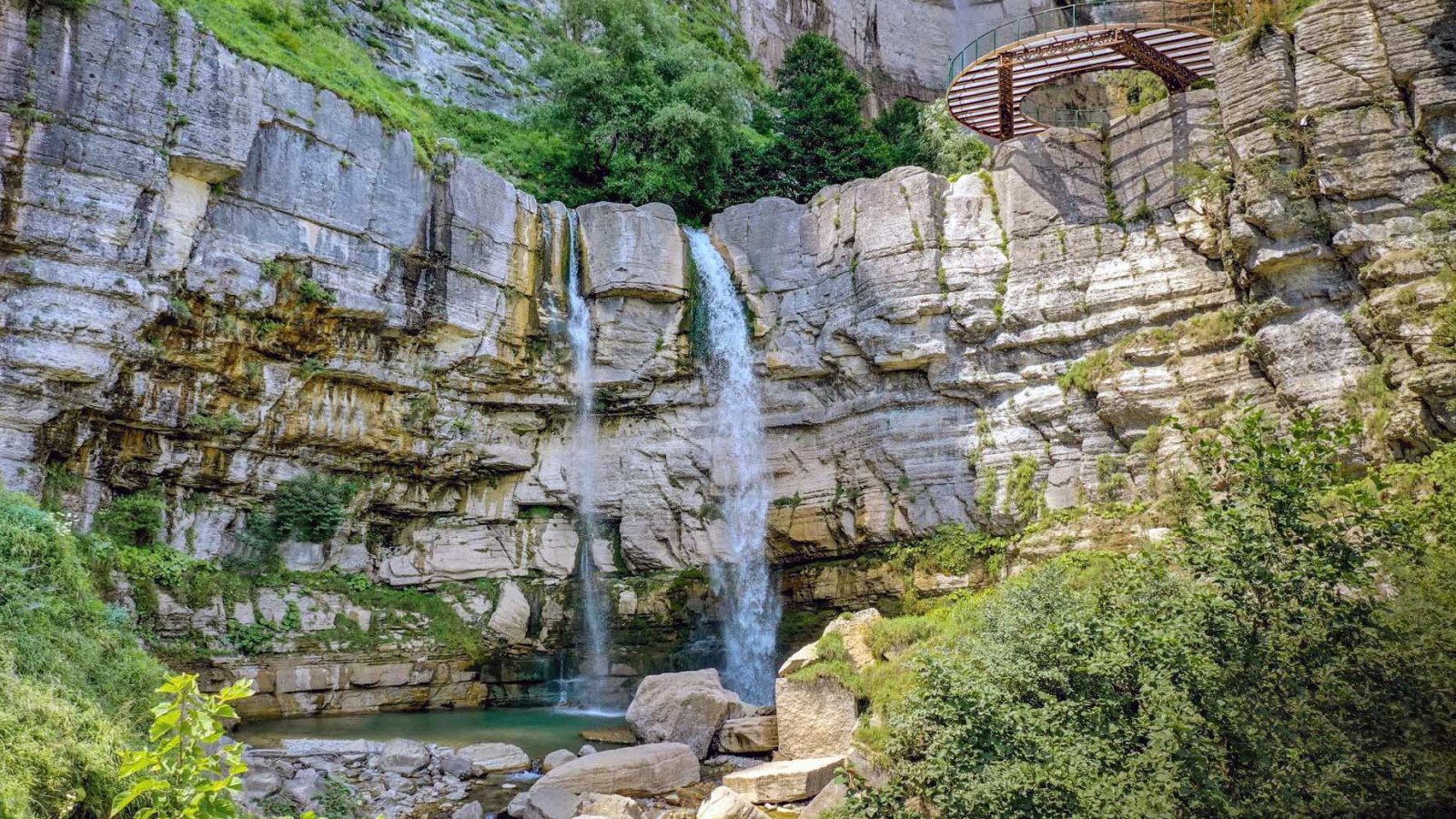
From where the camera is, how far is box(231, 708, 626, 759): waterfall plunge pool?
15.4 meters

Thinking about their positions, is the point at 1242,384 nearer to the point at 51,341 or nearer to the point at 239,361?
the point at 239,361

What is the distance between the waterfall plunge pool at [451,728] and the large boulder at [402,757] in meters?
1.03

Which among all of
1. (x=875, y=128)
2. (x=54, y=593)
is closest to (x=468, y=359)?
(x=54, y=593)

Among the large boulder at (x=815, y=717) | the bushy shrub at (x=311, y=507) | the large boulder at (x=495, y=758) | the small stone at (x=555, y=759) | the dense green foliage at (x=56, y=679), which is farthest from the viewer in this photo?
the bushy shrub at (x=311, y=507)

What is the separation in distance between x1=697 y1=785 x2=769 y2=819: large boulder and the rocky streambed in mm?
16

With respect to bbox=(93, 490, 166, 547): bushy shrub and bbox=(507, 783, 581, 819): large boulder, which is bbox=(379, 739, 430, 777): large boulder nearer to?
bbox=(507, 783, 581, 819): large boulder

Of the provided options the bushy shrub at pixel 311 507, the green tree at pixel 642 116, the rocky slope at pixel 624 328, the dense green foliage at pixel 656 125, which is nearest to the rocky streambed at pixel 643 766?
the bushy shrub at pixel 311 507

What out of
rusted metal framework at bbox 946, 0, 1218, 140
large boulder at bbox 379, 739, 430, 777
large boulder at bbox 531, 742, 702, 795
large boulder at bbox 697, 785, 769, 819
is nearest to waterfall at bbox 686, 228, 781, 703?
rusted metal framework at bbox 946, 0, 1218, 140

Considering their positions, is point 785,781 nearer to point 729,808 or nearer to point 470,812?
point 729,808

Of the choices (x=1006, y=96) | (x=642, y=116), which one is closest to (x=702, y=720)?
(x=1006, y=96)

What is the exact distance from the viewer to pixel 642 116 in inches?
960

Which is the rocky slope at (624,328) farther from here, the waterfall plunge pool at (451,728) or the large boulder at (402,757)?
the large boulder at (402,757)

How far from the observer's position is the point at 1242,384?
1605cm

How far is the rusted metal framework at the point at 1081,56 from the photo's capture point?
18516 mm
